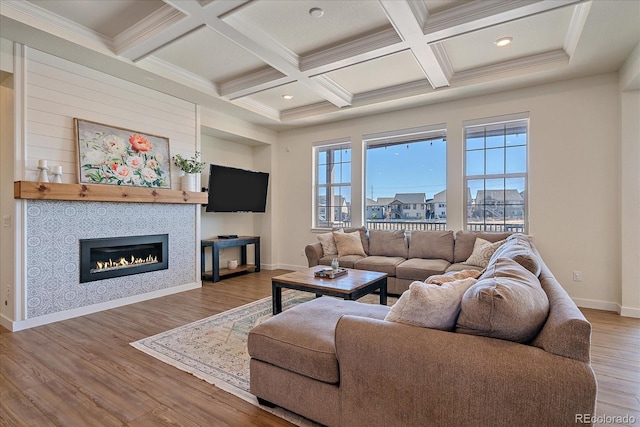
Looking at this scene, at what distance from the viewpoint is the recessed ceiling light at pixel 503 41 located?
11.2 feet

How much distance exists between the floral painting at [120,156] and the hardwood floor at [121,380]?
1.69m

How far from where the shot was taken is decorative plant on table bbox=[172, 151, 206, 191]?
4.66 meters

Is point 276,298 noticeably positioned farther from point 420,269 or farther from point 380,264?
point 420,269

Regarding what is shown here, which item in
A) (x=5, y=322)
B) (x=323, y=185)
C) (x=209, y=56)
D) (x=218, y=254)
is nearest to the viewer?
(x=5, y=322)

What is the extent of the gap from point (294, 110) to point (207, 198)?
87.1 inches

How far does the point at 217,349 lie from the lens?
8.95ft

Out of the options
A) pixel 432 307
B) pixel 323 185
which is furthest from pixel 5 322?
pixel 323 185

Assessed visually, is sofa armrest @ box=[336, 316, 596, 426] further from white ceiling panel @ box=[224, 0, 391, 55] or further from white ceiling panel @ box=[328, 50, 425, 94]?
white ceiling panel @ box=[328, 50, 425, 94]

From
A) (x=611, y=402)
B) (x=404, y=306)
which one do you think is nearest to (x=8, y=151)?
(x=404, y=306)

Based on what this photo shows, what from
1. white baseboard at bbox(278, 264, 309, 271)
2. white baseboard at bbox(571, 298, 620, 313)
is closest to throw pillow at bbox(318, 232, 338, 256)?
white baseboard at bbox(278, 264, 309, 271)

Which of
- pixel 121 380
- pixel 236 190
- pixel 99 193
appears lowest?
pixel 121 380

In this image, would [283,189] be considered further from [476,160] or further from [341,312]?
[341,312]

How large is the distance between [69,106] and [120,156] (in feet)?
2.37

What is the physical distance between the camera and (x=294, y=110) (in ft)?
18.9
